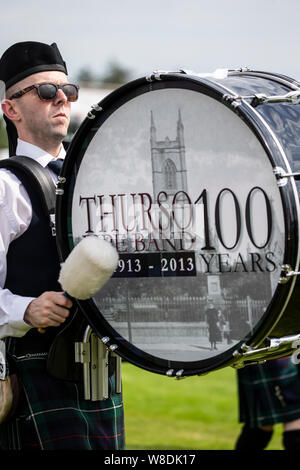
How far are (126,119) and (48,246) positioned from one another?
0.54m

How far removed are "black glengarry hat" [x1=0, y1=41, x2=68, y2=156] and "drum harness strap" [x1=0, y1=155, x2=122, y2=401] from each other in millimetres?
326

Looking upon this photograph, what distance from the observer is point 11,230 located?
9.77ft

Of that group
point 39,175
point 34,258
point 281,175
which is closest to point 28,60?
point 39,175

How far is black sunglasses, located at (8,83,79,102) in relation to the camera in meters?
3.07

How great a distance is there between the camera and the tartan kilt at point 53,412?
3072 millimetres

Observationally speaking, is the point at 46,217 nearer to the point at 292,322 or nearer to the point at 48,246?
the point at 48,246

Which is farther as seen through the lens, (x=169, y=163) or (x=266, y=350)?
(x=169, y=163)

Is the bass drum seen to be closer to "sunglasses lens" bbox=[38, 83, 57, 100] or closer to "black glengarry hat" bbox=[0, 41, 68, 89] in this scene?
"sunglasses lens" bbox=[38, 83, 57, 100]

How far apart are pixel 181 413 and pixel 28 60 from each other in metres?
4.60

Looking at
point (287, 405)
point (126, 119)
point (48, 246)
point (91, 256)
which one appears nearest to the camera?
point (91, 256)

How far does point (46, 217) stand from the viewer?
303cm

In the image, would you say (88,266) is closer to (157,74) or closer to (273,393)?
(157,74)

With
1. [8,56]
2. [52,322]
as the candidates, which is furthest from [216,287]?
[8,56]

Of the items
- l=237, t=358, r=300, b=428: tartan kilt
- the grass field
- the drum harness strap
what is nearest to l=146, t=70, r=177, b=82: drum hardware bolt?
the drum harness strap
